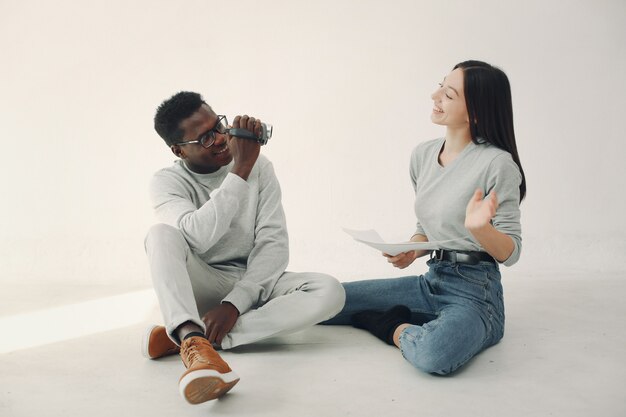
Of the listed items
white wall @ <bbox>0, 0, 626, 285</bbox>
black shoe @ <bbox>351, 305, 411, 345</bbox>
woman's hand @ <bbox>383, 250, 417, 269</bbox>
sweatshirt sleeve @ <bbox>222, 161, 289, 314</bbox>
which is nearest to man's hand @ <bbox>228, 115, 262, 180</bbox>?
sweatshirt sleeve @ <bbox>222, 161, 289, 314</bbox>

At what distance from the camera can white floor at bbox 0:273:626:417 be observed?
1657 millimetres

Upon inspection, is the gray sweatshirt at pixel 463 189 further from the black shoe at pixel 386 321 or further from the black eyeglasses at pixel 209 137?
the black eyeglasses at pixel 209 137

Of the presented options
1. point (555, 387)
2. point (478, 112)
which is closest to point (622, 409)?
point (555, 387)

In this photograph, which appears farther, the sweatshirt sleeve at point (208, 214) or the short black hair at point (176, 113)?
the short black hair at point (176, 113)

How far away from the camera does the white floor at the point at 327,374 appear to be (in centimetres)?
166

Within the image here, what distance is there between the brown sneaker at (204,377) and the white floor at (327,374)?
0.15 feet

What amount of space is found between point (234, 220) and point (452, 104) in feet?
2.68

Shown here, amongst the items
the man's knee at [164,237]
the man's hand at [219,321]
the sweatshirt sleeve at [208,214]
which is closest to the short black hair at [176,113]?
→ the sweatshirt sleeve at [208,214]

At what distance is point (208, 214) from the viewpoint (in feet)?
6.80

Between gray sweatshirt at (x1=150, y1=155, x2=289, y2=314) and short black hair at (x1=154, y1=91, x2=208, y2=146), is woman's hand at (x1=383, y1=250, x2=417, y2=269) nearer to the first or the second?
gray sweatshirt at (x1=150, y1=155, x2=289, y2=314)

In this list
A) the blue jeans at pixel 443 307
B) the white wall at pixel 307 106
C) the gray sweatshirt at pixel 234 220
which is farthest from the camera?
the white wall at pixel 307 106

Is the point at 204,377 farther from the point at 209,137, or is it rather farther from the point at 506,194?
the point at 506,194

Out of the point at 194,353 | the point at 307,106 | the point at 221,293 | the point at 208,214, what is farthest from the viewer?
the point at 307,106

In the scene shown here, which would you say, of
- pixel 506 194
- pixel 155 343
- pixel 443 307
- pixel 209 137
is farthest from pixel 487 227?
pixel 155 343
